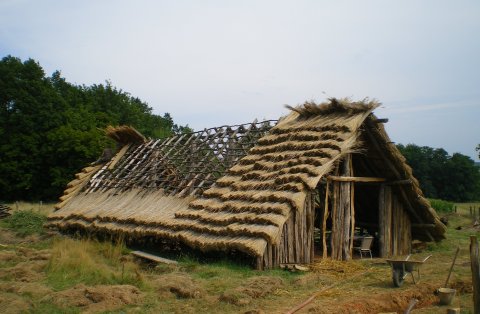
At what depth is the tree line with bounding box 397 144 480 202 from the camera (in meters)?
47.7

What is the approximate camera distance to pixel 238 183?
11828mm

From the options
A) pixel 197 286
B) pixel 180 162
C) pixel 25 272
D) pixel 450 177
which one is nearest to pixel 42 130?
pixel 180 162

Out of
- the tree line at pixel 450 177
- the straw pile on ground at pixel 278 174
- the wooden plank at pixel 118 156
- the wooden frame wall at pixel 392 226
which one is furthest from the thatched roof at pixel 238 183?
the tree line at pixel 450 177

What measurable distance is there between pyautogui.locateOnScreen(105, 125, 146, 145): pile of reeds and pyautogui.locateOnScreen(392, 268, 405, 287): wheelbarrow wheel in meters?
12.0

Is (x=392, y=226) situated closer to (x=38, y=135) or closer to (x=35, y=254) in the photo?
(x=35, y=254)

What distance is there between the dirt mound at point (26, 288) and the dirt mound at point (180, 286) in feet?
5.83

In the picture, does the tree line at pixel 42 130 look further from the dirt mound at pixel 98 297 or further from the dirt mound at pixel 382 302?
the dirt mound at pixel 382 302

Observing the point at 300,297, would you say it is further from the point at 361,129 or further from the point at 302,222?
the point at 361,129

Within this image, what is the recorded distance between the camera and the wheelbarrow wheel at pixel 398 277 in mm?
8867

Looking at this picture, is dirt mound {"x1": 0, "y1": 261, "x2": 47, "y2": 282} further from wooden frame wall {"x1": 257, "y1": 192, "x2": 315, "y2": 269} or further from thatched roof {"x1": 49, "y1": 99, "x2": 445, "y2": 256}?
wooden frame wall {"x1": 257, "y1": 192, "x2": 315, "y2": 269}

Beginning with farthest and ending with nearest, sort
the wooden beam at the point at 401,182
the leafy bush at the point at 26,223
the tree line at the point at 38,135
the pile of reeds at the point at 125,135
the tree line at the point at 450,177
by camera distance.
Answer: the tree line at the point at 450,177 → the tree line at the point at 38,135 → the pile of reeds at the point at 125,135 → the leafy bush at the point at 26,223 → the wooden beam at the point at 401,182

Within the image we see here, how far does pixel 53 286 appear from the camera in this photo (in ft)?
28.0

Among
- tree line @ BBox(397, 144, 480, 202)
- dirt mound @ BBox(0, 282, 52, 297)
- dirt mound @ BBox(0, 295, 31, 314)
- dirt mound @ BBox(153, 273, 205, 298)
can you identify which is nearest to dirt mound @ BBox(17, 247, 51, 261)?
dirt mound @ BBox(0, 282, 52, 297)

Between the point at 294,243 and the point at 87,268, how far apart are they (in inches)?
170
